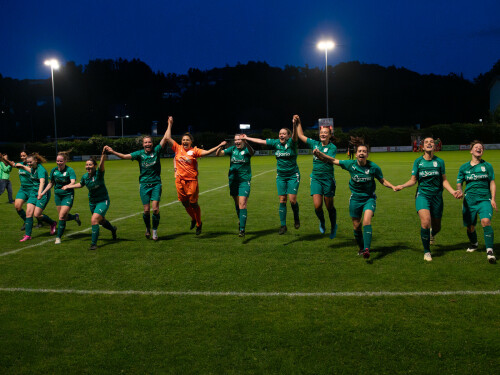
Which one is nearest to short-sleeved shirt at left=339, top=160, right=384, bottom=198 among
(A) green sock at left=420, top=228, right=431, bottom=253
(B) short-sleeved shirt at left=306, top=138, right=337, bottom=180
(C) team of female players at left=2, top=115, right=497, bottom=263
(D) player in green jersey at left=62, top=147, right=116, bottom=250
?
(C) team of female players at left=2, top=115, right=497, bottom=263

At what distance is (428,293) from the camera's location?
609cm

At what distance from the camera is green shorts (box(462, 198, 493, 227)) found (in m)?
7.60

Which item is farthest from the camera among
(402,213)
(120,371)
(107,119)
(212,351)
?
(107,119)

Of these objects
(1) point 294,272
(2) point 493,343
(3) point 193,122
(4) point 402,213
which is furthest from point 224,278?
(3) point 193,122

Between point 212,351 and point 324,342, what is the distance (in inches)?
42.3

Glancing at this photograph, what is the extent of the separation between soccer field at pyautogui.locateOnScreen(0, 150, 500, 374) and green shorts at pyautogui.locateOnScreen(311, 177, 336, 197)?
0.93 m

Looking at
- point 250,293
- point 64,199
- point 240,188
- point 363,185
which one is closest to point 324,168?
point 363,185

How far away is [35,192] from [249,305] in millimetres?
7134

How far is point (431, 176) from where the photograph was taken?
7.86 m

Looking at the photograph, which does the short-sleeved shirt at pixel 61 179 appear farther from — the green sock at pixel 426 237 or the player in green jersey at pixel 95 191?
the green sock at pixel 426 237

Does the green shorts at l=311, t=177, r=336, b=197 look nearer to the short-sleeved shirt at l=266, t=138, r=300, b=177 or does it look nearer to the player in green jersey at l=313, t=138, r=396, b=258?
the short-sleeved shirt at l=266, t=138, r=300, b=177

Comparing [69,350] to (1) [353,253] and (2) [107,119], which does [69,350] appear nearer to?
(1) [353,253]

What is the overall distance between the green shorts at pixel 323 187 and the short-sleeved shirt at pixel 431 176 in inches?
76.2

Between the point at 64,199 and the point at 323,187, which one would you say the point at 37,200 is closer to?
the point at 64,199
